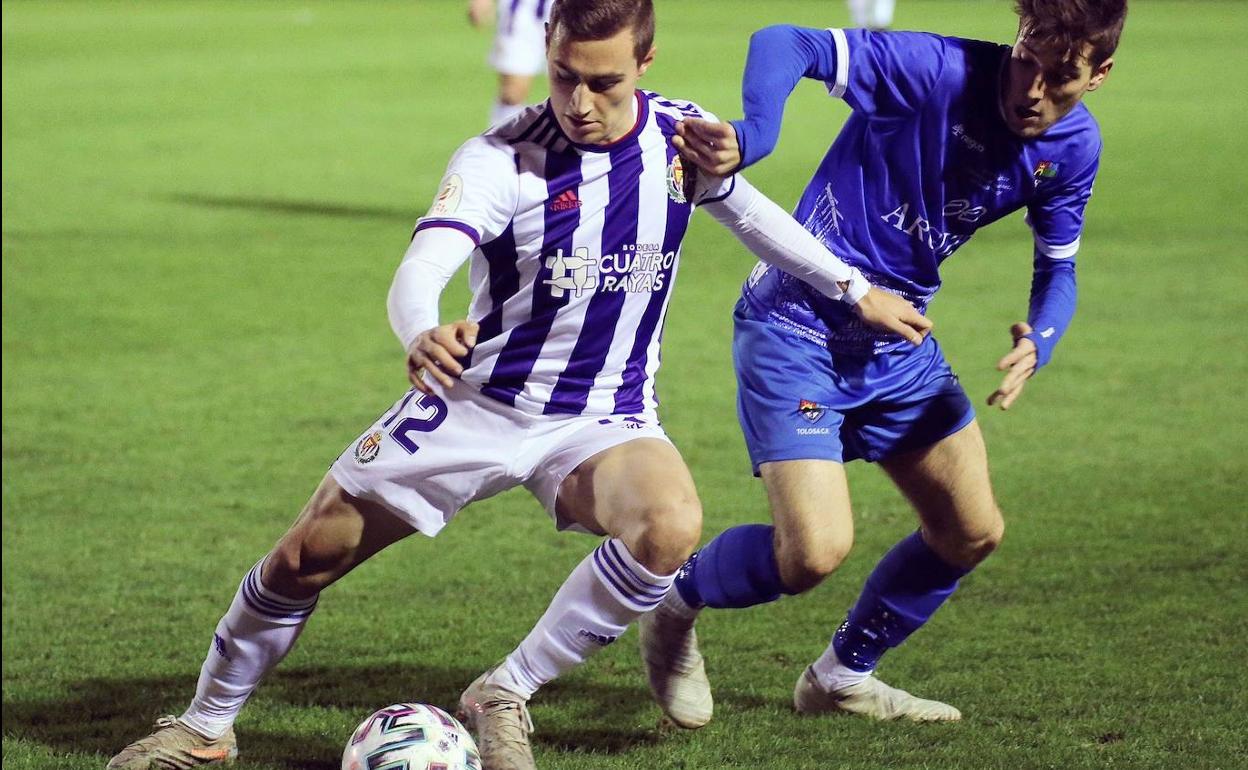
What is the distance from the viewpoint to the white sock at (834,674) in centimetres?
417

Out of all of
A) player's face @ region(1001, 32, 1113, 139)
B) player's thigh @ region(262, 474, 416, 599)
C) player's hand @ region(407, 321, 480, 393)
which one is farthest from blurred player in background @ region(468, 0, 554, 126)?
player's hand @ region(407, 321, 480, 393)

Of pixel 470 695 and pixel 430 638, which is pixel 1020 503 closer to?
pixel 430 638

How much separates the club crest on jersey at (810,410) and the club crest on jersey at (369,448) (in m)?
0.98

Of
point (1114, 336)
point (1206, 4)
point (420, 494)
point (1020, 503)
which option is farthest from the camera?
point (1206, 4)

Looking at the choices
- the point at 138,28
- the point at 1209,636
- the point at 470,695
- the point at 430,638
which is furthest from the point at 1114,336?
the point at 138,28

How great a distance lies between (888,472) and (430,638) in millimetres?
1502

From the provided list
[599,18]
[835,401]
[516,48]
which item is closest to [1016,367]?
[835,401]

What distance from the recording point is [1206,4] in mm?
34250

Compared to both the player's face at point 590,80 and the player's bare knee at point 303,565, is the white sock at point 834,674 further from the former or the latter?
the player's face at point 590,80

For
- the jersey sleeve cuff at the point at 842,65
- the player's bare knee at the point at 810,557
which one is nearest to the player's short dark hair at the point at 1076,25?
the jersey sleeve cuff at the point at 842,65

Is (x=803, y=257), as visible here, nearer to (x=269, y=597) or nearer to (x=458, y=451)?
(x=458, y=451)

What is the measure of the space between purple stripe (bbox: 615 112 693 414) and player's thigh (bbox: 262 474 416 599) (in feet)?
1.79

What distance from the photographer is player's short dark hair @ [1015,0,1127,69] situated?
3.60m

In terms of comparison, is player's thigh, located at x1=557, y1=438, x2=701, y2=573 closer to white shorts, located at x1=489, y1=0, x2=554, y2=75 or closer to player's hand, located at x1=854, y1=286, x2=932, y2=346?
player's hand, located at x1=854, y1=286, x2=932, y2=346
